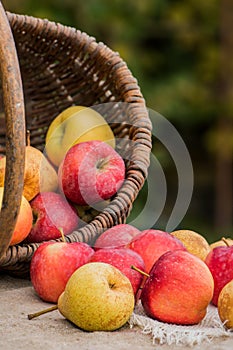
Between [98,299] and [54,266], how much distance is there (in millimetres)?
181

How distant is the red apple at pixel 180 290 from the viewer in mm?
1006

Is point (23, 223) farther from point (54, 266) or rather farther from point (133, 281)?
point (133, 281)

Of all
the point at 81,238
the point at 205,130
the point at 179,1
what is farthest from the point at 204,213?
the point at 81,238

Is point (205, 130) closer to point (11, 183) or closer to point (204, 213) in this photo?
point (204, 213)

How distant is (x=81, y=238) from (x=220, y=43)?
264 cm

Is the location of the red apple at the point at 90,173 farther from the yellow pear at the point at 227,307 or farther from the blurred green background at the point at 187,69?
the blurred green background at the point at 187,69

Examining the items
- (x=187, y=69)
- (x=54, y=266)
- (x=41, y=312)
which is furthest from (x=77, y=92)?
(x=187, y=69)

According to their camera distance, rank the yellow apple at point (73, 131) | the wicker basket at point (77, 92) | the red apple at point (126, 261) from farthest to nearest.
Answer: the yellow apple at point (73, 131), the wicker basket at point (77, 92), the red apple at point (126, 261)

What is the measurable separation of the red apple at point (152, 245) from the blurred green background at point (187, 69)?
216 cm

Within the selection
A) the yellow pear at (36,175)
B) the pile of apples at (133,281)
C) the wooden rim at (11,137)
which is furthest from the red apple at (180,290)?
the yellow pear at (36,175)

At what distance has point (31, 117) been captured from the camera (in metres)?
1.63

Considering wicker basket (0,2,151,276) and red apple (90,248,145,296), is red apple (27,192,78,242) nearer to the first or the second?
wicker basket (0,2,151,276)

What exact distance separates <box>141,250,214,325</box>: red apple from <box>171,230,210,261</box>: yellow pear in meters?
0.20

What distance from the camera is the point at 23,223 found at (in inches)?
48.1
